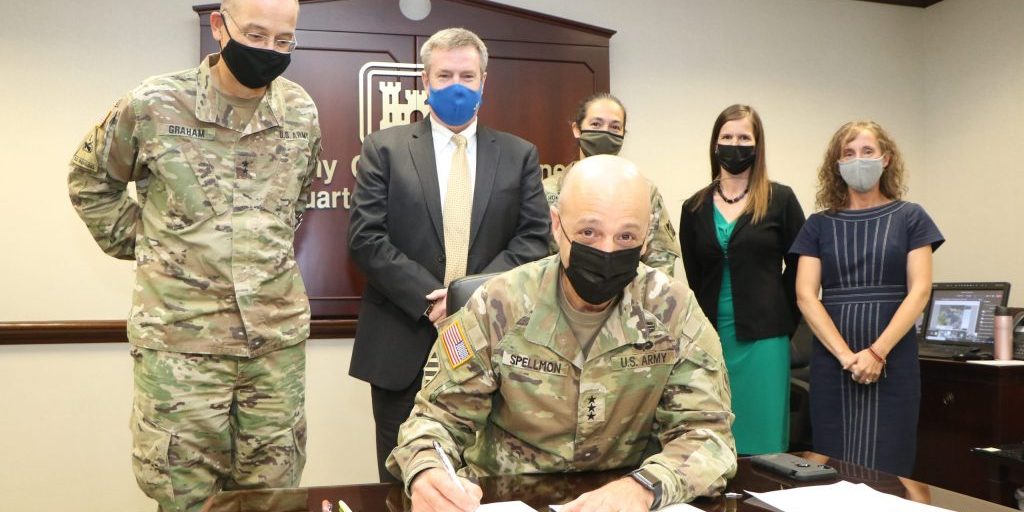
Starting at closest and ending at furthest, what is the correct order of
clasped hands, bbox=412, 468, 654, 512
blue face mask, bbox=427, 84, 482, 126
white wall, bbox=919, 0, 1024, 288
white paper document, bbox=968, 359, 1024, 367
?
clasped hands, bbox=412, 468, 654, 512 < blue face mask, bbox=427, 84, 482, 126 < white paper document, bbox=968, 359, 1024, 367 < white wall, bbox=919, 0, 1024, 288

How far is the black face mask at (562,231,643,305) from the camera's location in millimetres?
1384

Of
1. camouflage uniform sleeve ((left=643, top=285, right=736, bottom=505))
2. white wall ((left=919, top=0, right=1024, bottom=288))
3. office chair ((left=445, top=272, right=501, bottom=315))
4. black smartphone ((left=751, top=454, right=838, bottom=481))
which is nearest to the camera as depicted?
camouflage uniform sleeve ((left=643, top=285, right=736, bottom=505))

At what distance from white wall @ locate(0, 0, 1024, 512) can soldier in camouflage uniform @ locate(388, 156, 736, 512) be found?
2.48 metres

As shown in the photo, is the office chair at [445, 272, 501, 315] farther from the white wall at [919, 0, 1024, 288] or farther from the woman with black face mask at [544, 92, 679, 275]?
the white wall at [919, 0, 1024, 288]

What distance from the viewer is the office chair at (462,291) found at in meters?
1.63

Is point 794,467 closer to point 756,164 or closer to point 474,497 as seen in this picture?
point 474,497

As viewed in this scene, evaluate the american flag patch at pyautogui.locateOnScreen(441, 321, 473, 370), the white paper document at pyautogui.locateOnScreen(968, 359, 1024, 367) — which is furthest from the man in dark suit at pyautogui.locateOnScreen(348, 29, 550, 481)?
the white paper document at pyautogui.locateOnScreen(968, 359, 1024, 367)

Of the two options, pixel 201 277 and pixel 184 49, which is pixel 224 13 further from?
pixel 184 49

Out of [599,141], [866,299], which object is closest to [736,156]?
[599,141]

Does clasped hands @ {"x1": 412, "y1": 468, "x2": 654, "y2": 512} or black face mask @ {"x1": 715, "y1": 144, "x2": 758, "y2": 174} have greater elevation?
black face mask @ {"x1": 715, "y1": 144, "x2": 758, "y2": 174}

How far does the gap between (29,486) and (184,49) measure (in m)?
1.99

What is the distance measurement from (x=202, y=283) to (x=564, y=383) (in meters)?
0.93

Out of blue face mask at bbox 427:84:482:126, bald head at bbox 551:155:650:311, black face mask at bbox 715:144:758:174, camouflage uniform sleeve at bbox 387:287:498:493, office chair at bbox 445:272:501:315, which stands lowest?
camouflage uniform sleeve at bbox 387:287:498:493

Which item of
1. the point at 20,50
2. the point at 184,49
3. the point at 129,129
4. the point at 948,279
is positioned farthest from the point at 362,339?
the point at 948,279
